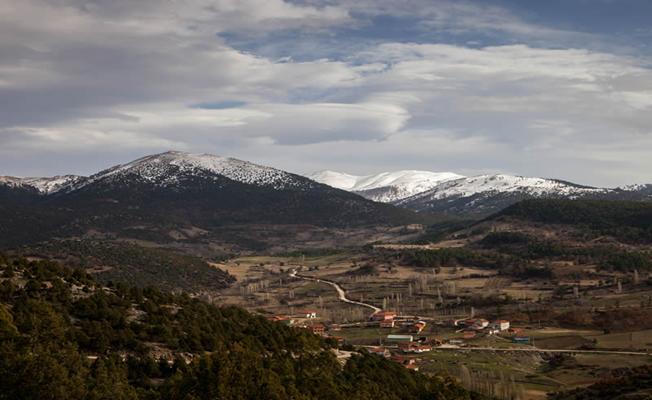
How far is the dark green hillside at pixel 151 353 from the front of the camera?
3303 centimetres

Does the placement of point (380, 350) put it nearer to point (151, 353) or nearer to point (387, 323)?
point (387, 323)

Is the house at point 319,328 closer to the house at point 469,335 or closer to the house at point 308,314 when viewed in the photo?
the house at point 308,314

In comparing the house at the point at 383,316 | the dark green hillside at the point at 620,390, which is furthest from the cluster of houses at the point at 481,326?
the dark green hillside at the point at 620,390

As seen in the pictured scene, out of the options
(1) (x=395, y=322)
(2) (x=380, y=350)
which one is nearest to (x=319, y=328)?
(1) (x=395, y=322)

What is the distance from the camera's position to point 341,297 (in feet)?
631

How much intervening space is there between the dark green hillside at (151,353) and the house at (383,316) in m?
80.5

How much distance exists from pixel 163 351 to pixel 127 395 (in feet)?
54.3

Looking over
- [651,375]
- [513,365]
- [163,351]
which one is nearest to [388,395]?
[163,351]

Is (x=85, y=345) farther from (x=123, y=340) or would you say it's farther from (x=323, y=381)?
(x=323, y=381)

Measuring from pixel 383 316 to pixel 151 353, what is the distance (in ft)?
351

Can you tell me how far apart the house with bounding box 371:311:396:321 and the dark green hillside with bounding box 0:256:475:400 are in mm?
80491

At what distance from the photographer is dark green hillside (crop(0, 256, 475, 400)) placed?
108 feet

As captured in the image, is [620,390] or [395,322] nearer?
[620,390]

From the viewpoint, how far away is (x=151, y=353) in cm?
4866
